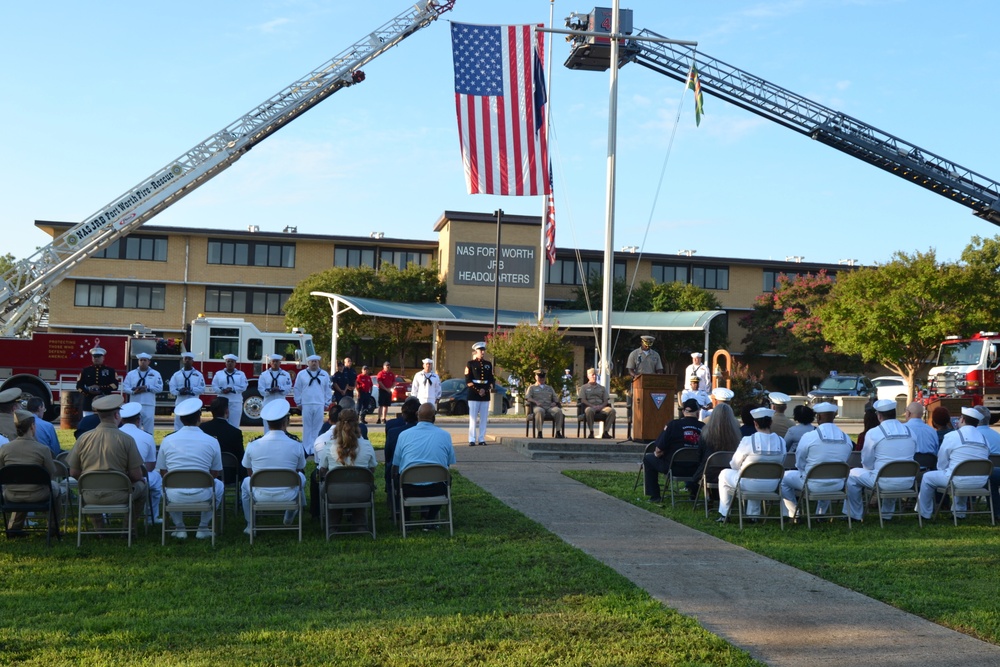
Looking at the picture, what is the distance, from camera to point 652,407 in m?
17.9

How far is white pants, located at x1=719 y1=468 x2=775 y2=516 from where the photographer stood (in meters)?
10.4

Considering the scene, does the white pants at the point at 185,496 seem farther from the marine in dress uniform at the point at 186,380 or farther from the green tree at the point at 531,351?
the green tree at the point at 531,351

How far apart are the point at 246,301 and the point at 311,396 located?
37.9m

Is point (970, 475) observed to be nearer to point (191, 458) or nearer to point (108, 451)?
point (191, 458)

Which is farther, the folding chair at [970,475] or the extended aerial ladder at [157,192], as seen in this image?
the extended aerial ladder at [157,192]

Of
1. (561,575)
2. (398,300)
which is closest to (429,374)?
(561,575)

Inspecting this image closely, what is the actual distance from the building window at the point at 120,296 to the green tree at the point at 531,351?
31.6 m

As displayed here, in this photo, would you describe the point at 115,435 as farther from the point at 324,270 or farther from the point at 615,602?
the point at 324,270

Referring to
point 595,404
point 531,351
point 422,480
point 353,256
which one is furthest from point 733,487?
point 353,256

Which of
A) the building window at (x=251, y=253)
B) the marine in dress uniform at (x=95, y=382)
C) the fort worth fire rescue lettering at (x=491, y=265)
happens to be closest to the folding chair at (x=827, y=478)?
the marine in dress uniform at (x=95, y=382)

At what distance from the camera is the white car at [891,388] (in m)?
35.1

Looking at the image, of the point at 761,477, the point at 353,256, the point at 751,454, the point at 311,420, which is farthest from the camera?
the point at 353,256

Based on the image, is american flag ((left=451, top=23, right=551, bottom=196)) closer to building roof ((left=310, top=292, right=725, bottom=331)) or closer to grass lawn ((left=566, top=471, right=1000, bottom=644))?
grass lawn ((left=566, top=471, right=1000, bottom=644))

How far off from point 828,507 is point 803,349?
43.1 meters
